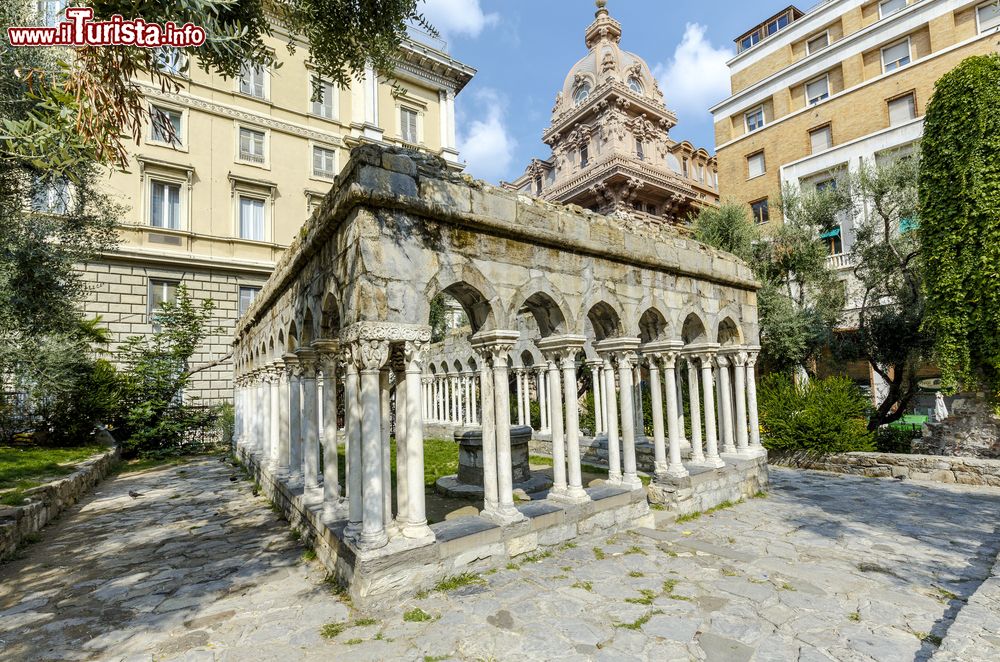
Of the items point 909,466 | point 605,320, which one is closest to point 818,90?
point 909,466

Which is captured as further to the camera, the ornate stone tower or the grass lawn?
the ornate stone tower

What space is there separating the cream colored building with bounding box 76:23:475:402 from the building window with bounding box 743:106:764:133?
1673 centimetres

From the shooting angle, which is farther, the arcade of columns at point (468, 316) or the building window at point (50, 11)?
the building window at point (50, 11)

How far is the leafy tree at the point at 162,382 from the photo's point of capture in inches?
578

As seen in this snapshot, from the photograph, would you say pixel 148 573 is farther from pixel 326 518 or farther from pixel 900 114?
pixel 900 114

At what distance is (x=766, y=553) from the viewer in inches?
228

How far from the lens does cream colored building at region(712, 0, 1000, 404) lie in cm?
1917

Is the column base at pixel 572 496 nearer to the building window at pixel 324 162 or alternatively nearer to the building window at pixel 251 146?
the building window at pixel 324 162

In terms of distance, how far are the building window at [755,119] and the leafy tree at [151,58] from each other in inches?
967

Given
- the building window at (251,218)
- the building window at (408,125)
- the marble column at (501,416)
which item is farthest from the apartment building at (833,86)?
the building window at (251,218)

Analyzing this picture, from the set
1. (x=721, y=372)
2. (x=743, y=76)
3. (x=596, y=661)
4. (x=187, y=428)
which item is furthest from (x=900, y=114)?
(x=187, y=428)

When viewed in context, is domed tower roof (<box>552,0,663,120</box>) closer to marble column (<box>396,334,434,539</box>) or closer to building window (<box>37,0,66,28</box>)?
building window (<box>37,0,66,28</box>)

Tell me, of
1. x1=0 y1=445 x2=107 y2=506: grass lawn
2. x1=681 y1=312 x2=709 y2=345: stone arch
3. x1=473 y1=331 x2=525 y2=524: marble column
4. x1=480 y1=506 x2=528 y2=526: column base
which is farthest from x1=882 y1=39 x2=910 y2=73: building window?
x1=0 y1=445 x2=107 y2=506: grass lawn

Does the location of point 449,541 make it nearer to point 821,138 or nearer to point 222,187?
point 222,187
